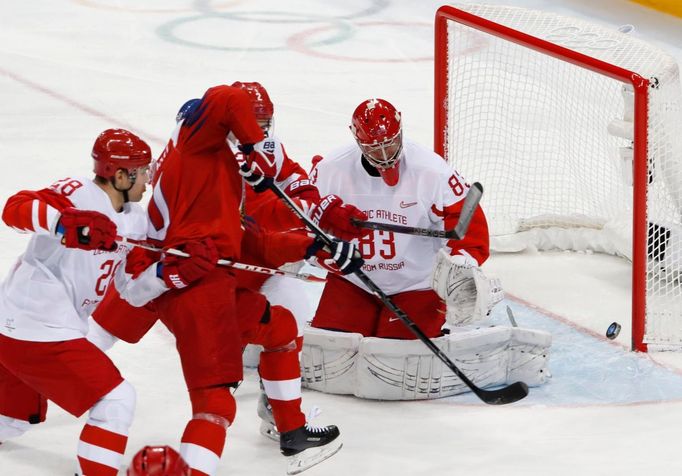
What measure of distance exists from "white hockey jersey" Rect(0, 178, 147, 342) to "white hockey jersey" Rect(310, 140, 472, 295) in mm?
960

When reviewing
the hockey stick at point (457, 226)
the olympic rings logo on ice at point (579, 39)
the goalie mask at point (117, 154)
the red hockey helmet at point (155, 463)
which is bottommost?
the red hockey helmet at point (155, 463)

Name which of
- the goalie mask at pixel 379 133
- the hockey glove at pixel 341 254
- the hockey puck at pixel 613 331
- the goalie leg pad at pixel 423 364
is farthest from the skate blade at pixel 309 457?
the hockey puck at pixel 613 331

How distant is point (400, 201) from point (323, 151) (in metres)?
2.33

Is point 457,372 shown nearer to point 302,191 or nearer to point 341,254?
point 341,254

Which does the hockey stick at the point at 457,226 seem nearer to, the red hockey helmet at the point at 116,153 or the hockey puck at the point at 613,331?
the hockey puck at the point at 613,331

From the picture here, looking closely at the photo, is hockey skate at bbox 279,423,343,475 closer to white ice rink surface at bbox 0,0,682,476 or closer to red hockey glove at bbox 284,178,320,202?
white ice rink surface at bbox 0,0,682,476

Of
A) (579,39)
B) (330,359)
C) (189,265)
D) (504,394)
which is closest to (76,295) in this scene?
(189,265)

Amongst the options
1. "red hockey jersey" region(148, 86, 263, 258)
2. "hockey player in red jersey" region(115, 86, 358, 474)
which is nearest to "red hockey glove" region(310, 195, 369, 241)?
"hockey player in red jersey" region(115, 86, 358, 474)

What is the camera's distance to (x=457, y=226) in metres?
3.68

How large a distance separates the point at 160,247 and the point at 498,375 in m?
1.19

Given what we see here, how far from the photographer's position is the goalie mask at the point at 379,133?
3.70 meters

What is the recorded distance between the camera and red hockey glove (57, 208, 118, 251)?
2.92m

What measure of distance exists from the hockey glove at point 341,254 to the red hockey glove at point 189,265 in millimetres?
400

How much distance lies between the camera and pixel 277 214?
12.7 ft
